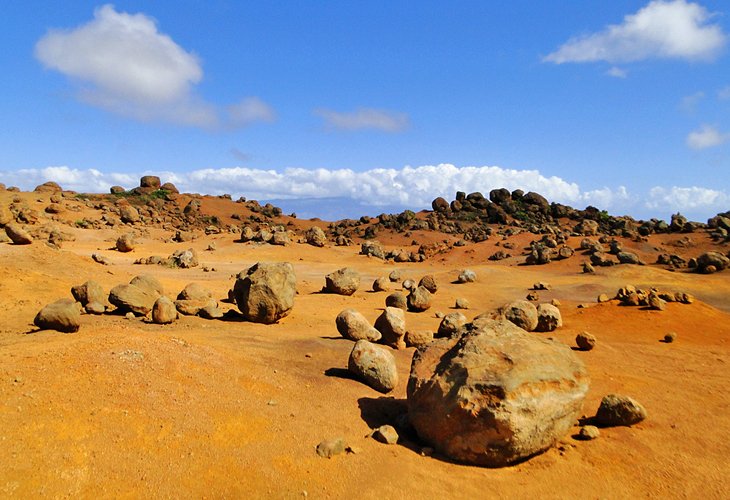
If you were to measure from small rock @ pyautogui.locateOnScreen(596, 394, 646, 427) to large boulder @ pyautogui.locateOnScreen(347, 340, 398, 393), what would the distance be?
126 inches

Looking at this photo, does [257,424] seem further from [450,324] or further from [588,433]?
[450,324]

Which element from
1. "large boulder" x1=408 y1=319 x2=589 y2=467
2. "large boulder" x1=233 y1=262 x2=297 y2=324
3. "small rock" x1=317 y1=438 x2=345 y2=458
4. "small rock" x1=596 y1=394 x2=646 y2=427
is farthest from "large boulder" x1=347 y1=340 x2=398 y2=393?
"large boulder" x1=233 y1=262 x2=297 y2=324

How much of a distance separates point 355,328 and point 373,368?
295cm

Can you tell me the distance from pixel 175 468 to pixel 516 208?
2203 inches

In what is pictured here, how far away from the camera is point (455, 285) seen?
23.5 meters

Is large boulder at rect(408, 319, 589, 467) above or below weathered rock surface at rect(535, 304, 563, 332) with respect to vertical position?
above

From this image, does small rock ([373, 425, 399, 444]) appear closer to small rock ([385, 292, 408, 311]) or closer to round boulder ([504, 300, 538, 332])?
round boulder ([504, 300, 538, 332])

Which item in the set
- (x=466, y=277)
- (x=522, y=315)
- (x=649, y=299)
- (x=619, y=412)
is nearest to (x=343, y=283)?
(x=522, y=315)

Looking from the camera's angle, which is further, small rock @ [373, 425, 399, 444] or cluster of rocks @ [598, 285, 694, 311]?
cluster of rocks @ [598, 285, 694, 311]

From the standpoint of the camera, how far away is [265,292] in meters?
12.2

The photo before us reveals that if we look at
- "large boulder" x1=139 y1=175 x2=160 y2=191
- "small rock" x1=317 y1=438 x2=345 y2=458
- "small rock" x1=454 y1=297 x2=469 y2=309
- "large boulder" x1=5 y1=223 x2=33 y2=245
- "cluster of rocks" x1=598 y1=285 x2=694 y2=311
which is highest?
"large boulder" x1=139 y1=175 x2=160 y2=191

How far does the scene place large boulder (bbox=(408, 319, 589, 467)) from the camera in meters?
5.68

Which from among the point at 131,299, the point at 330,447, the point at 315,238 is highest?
the point at 315,238

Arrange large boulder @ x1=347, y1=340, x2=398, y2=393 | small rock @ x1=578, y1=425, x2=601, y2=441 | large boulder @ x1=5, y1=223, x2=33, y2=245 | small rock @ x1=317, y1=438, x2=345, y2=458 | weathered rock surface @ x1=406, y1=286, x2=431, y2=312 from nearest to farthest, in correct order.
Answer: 1. small rock @ x1=317, y1=438, x2=345, y2=458
2. small rock @ x1=578, y1=425, x2=601, y2=441
3. large boulder @ x1=347, y1=340, x2=398, y2=393
4. weathered rock surface @ x1=406, y1=286, x2=431, y2=312
5. large boulder @ x1=5, y1=223, x2=33, y2=245
